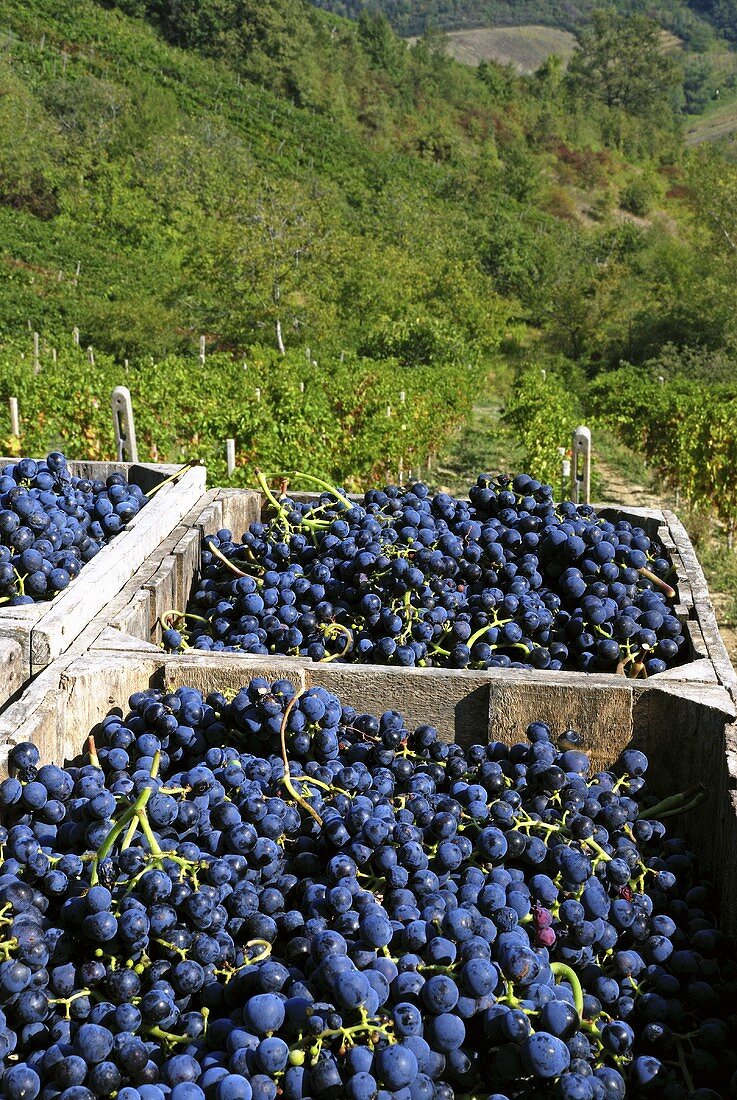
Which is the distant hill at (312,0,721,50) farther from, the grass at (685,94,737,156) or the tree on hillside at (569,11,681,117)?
the tree on hillside at (569,11,681,117)

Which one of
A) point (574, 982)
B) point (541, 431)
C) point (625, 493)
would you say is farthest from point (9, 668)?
point (625, 493)

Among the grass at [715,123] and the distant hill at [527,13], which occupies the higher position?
the distant hill at [527,13]

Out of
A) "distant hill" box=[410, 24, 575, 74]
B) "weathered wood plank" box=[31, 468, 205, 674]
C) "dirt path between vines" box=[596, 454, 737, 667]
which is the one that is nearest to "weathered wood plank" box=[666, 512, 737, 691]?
"weathered wood plank" box=[31, 468, 205, 674]

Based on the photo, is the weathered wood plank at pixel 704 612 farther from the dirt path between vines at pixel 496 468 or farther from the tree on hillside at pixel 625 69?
the tree on hillside at pixel 625 69

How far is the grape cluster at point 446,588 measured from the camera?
2.75m

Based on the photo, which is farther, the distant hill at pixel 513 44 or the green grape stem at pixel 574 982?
the distant hill at pixel 513 44

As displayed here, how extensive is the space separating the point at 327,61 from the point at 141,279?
41760mm

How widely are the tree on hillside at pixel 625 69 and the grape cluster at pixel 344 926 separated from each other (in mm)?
98583

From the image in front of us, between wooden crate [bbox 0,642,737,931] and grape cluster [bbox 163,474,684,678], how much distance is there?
0.23 metres

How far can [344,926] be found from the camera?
165 cm

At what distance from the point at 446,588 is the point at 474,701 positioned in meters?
0.59

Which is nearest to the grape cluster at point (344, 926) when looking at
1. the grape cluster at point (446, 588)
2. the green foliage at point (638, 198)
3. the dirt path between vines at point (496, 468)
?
the grape cluster at point (446, 588)

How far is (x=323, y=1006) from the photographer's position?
1.44 meters

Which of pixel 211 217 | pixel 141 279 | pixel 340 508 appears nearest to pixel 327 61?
pixel 211 217
